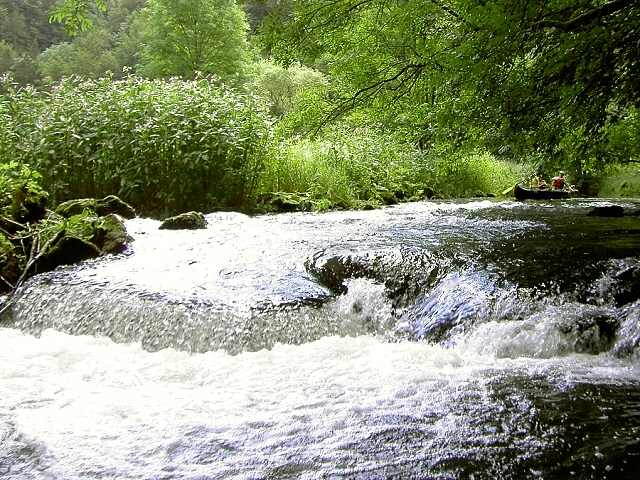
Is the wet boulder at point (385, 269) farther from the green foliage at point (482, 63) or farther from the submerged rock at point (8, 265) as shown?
the submerged rock at point (8, 265)

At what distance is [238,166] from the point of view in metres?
8.40

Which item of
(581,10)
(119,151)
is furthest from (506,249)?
(119,151)

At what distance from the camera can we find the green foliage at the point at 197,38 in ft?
80.9

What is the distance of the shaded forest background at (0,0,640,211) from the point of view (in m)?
3.55

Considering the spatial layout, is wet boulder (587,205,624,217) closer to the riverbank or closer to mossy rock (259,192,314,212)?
mossy rock (259,192,314,212)

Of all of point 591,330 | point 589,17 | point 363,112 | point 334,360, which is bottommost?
point 334,360

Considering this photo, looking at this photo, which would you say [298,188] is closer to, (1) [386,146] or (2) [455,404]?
(1) [386,146]

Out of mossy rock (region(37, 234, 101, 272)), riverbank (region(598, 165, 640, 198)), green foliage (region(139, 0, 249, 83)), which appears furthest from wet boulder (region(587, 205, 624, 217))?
green foliage (region(139, 0, 249, 83))

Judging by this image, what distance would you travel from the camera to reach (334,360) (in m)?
3.10

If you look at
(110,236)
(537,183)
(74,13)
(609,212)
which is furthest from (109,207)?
(537,183)

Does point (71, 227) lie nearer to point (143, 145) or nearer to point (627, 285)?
point (143, 145)

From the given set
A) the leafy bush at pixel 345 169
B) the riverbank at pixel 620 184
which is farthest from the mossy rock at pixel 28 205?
the riverbank at pixel 620 184

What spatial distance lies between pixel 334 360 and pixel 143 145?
235 inches

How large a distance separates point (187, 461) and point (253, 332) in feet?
5.26
